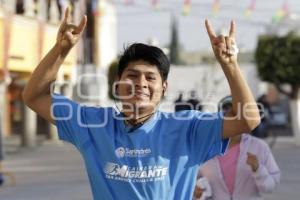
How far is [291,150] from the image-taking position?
69.7 feet

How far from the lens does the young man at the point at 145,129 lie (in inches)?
107

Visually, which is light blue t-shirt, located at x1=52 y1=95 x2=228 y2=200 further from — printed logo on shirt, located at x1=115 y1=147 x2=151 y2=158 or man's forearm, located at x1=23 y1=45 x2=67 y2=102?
man's forearm, located at x1=23 y1=45 x2=67 y2=102

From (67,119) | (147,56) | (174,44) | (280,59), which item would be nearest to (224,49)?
(147,56)

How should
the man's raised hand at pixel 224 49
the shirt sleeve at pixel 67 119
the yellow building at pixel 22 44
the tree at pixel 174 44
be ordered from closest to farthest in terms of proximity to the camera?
the man's raised hand at pixel 224 49
the shirt sleeve at pixel 67 119
the yellow building at pixel 22 44
the tree at pixel 174 44

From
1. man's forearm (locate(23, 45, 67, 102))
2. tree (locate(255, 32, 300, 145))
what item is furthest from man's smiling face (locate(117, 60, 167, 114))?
tree (locate(255, 32, 300, 145))

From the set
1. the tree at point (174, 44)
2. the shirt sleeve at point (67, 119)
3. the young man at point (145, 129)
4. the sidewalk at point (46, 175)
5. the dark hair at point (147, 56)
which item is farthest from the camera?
the tree at point (174, 44)

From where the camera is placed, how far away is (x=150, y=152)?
274 centimetres

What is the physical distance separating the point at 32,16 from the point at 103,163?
65.1 feet

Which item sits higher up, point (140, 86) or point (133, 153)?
point (140, 86)

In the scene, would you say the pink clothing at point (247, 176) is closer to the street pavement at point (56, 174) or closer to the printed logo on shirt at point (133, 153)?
the printed logo on shirt at point (133, 153)

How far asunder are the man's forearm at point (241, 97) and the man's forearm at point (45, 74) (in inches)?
28.2

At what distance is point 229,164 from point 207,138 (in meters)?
1.68

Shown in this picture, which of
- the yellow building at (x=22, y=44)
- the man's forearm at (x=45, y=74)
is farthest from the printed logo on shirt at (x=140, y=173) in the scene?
the yellow building at (x=22, y=44)

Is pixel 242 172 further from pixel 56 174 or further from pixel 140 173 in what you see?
pixel 56 174
